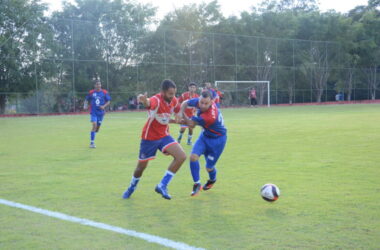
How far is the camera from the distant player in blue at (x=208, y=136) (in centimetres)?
676

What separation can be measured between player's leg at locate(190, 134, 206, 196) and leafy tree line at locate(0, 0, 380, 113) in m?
31.4

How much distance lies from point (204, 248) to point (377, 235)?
73.0 inches

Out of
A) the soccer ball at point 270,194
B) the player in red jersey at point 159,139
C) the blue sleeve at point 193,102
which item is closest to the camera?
the soccer ball at point 270,194

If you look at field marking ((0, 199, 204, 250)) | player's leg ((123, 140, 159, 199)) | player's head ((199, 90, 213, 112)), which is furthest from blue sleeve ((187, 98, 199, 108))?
field marking ((0, 199, 204, 250))

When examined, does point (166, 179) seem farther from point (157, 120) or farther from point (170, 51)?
point (170, 51)

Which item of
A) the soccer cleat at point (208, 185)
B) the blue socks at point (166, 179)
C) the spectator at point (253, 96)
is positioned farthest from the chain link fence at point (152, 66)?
the blue socks at point (166, 179)

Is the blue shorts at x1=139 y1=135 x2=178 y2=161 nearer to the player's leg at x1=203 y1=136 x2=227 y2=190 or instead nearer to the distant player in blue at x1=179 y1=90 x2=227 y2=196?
the distant player in blue at x1=179 y1=90 x2=227 y2=196

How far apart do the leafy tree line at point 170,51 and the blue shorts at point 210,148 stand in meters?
31.4

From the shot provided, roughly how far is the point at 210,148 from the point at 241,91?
39235 millimetres

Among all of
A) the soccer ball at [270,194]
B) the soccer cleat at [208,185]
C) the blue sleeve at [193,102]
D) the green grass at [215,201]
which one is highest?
the blue sleeve at [193,102]

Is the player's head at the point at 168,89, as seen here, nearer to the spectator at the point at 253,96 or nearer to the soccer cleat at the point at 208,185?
the soccer cleat at the point at 208,185

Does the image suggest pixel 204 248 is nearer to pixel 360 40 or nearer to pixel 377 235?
pixel 377 235

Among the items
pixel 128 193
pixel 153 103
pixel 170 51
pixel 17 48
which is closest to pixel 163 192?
pixel 128 193

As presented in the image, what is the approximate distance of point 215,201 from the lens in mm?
6211
